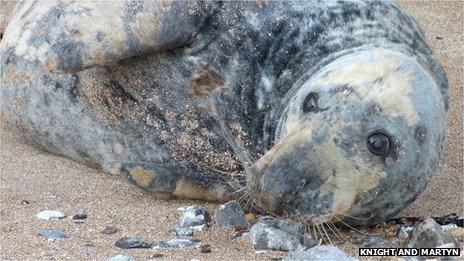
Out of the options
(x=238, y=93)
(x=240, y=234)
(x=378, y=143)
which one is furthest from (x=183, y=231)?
(x=378, y=143)

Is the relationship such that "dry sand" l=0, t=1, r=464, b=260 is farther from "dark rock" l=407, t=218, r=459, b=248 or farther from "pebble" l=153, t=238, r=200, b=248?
"dark rock" l=407, t=218, r=459, b=248

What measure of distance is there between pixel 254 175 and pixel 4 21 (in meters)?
2.76

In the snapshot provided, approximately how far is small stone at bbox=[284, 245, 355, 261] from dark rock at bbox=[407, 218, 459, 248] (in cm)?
→ 31

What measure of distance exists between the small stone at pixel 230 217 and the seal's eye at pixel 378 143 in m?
0.63

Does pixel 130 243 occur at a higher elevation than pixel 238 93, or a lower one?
lower

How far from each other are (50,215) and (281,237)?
96cm

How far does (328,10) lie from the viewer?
15.7 ft

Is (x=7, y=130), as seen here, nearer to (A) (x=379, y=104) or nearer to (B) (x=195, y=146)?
(B) (x=195, y=146)

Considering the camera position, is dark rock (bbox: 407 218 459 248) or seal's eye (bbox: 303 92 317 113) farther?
seal's eye (bbox: 303 92 317 113)

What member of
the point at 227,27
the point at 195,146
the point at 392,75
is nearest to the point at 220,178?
the point at 195,146

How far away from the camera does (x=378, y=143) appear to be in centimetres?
408

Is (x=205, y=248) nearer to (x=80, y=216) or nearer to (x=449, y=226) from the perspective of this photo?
(x=80, y=216)

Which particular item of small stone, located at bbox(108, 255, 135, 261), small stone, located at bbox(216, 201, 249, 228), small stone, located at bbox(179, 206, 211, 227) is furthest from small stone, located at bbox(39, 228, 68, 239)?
small stone, located at bbox(216, 201, 249, 228)

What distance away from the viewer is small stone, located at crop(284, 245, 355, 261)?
3908mm
